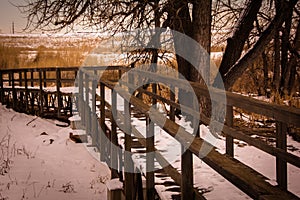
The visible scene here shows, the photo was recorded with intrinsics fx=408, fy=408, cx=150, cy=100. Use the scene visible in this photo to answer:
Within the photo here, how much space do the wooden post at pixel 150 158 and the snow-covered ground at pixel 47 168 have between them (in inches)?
95.7

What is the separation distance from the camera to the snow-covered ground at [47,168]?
5.74 m

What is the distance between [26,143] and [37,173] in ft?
8.11

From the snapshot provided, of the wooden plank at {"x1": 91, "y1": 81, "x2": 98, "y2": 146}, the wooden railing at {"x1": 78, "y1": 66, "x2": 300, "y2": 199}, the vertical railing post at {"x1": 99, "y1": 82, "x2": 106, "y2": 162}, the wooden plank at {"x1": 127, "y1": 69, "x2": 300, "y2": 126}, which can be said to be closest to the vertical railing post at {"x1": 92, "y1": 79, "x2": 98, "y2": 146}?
the wooden plank at {"x1": 91, "y1": 81, "x2": 98, "y2": 146}

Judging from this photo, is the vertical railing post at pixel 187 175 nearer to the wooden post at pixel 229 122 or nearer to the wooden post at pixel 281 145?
the wooden post at pixel 281 145

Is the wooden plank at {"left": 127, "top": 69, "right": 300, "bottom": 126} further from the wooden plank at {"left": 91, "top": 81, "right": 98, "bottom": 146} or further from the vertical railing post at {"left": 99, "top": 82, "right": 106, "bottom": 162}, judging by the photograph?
the wooden plank at {"left": 91, "top": 81, "right": 98, "bottom": 146}

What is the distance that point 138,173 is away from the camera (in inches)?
148

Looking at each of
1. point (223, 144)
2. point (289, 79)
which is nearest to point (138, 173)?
point (223, 144)

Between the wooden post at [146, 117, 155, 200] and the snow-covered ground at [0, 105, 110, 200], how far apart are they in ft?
7.98

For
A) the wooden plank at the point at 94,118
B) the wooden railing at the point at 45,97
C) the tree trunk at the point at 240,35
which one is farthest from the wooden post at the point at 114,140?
the wooden railing at the point at 45,97

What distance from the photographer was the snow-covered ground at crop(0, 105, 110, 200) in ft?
18.8

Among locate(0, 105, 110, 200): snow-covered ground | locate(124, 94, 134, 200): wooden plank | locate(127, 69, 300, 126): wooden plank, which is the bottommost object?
locate(0, 105, 110, 200): snow-covered ground

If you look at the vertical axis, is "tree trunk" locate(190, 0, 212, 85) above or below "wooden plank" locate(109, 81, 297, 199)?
above

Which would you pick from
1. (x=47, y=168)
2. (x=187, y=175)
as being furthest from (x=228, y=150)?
(x=47, y=168)

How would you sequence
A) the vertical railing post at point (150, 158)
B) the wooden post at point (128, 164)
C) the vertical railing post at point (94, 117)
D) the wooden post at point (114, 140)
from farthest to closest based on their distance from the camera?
the vertical railing post at point (94, 117) → the wooden post at point (114, 140) → the wooden post at point (128, 164) → the vertical railing post at point (150, 158)
